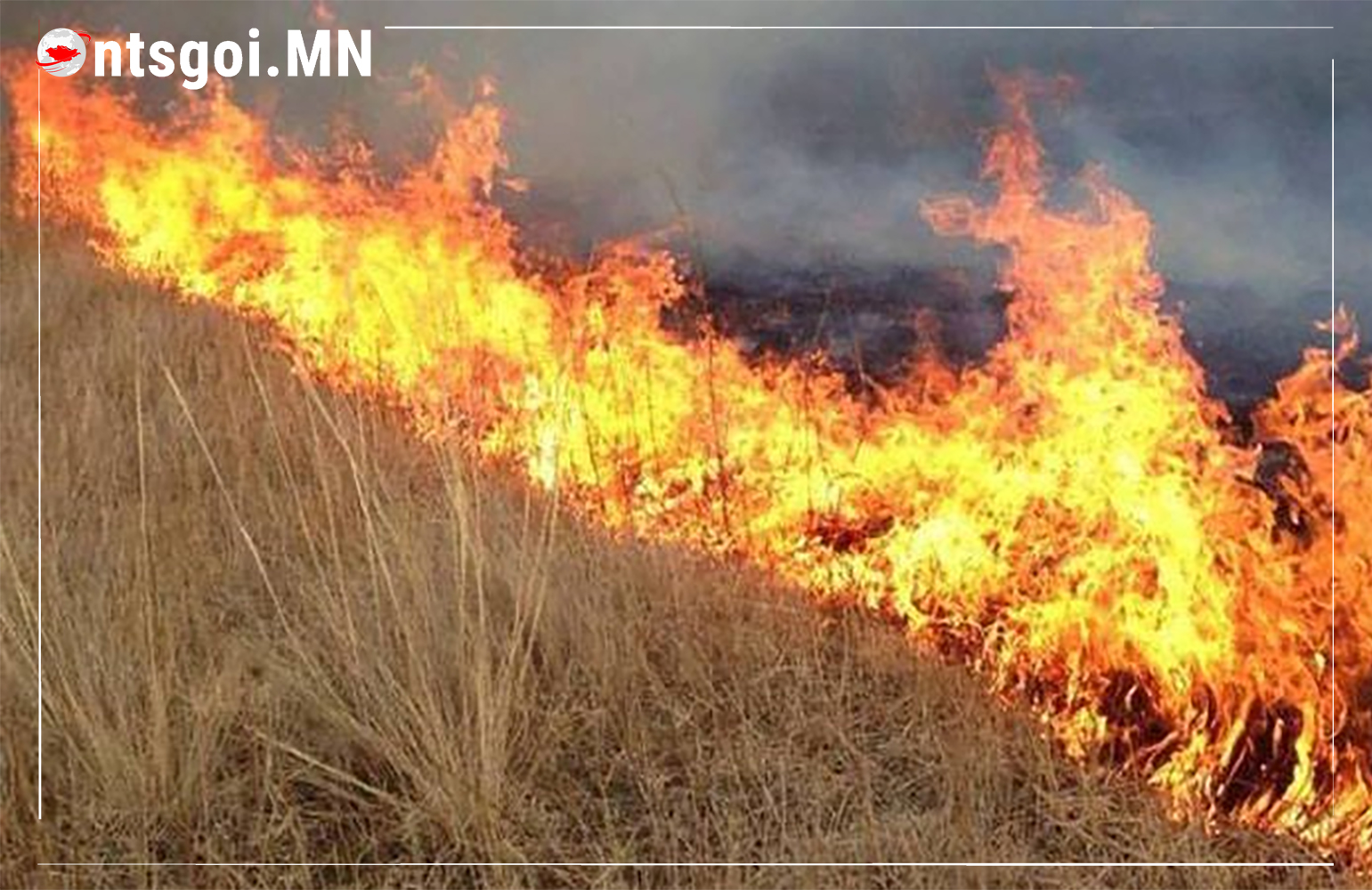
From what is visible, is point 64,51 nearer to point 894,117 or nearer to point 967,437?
point 894,117

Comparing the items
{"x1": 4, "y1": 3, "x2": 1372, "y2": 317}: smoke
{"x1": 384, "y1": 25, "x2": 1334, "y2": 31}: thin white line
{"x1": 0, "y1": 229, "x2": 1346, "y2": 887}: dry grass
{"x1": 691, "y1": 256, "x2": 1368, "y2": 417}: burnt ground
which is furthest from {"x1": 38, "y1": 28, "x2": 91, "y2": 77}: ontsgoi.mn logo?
{"x1": 691, "y1": 256, "x2": 1368, "y2": 417}: burnt ground

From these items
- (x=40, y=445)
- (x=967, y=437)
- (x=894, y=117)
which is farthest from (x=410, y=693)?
(x=894, y=117)

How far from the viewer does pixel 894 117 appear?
2.94m

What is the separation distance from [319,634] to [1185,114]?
1.78 metres

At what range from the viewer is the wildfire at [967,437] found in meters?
2.95

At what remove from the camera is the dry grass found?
8.98 ft

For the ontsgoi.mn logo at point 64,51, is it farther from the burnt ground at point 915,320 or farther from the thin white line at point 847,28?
the burnt ground at point 915,320

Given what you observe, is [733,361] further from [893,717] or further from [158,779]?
[158,779]

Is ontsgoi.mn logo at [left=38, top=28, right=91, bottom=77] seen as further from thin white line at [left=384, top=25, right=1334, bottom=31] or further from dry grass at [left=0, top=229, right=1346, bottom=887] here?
thin white line at [left=384, top=25, right=1334, bottom=31]

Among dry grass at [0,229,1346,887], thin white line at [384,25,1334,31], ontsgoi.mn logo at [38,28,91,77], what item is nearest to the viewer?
dry grass at [0,229,1346,887]

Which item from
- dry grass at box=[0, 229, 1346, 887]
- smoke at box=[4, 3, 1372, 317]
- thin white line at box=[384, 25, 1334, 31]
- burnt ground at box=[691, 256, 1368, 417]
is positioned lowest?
dry grass at box=[0, 229, 1346, 887]

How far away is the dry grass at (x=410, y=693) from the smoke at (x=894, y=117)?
0.61 m

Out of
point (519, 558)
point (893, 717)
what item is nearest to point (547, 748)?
point (519, 558)

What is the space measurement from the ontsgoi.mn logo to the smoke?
29 centimetres
